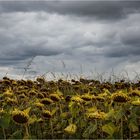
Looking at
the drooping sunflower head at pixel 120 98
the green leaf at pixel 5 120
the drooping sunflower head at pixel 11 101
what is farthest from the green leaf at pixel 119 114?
the drooping sunflower head at pixel 11 101

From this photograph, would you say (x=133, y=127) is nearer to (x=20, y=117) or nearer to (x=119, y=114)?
(x=119, y=114)

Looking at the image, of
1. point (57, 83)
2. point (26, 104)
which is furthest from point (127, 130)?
point (57, 83)

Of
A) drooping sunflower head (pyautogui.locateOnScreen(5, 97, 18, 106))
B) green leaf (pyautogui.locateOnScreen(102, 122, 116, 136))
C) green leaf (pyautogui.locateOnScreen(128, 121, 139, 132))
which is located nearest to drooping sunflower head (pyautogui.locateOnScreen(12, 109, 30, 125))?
green leaf (pyautogui.locateOnScreen(102, 122, 116, 136))

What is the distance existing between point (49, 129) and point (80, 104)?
505 mm

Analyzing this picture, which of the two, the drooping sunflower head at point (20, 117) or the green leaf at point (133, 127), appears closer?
the drooping sunflower head at point (20, 117)

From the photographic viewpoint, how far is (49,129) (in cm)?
497

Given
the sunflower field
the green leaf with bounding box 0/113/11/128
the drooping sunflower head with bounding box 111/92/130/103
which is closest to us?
the sunflower field

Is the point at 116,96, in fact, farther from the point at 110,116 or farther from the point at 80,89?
the point at 80,89

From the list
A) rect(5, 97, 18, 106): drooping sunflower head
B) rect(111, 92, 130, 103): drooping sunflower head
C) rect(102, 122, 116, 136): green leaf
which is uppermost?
rect(5, 97, 18, 106): drooping sunflower head

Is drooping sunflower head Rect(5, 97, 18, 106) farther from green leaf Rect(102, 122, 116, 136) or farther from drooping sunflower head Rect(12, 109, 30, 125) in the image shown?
green leaf Rect(102, 122, 116, 136)

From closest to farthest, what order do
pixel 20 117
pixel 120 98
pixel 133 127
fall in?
pixel 20 117
pixel 133 127
pixel 120 98

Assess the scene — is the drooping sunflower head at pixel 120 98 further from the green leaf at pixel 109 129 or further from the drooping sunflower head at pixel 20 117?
the drooping sunflower head at pixel 20 117

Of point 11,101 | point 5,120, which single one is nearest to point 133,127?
point 5,120

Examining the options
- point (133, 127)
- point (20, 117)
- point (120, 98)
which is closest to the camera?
point (20, 117)
